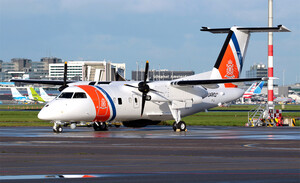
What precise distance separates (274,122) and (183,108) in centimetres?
1316

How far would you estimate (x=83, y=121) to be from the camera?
3738cm

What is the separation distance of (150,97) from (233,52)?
9.16m

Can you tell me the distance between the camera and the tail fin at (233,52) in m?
42.9

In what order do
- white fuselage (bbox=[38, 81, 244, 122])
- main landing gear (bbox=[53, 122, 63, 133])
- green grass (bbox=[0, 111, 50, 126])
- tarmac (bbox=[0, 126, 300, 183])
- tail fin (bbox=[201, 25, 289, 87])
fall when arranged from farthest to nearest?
green grass (bbox=[0, 111, 50, 126]) < tail fin (bbox=[201, 25, 289, 87]) < main landing gear (bbox=[53, 122, 63, 133]) < white fuselage (bbox=[38, 81, 244, 122]) < tarmac (bbox=[0, 126, 300, 183])

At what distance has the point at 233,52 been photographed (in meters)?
43.8

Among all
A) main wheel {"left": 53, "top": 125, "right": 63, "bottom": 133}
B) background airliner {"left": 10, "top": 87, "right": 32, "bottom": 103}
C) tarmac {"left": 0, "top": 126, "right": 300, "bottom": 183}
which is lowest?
tarmac {"left": 0, "top": 126, "right": 300, "bottom": 183}

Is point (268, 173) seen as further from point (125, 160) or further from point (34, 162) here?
point (34, 162)

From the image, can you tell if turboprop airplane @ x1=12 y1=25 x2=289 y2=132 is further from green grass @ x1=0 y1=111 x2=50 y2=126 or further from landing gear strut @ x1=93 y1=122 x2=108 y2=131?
green grass @ x1=0 y1=111 x2=50 y2=126

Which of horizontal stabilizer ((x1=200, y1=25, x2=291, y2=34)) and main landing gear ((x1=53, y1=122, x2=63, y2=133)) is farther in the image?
horizontal stabilizer ((x1=200, y1=25, x2=291, y2=34))

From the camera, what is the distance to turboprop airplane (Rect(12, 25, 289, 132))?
3584cm

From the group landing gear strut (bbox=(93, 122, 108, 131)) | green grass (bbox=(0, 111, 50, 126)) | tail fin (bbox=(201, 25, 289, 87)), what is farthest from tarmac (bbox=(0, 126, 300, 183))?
green grass (bbox=(0, 111, 50, 126))

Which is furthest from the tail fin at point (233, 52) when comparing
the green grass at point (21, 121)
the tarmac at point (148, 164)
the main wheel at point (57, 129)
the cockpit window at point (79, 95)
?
the tarmac at point (148, 164)

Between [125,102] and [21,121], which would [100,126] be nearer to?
[125,102]

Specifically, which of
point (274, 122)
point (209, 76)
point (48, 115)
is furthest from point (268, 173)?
point (274, 122)
